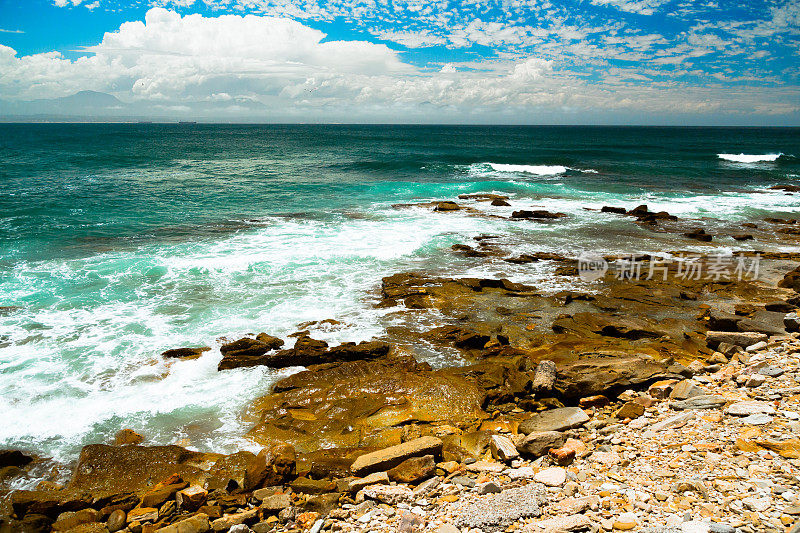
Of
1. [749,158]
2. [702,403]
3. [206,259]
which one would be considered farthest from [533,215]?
[749,158]

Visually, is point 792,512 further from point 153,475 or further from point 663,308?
point 663,308

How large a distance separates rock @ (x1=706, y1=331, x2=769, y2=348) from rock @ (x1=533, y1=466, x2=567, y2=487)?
641 centimetres

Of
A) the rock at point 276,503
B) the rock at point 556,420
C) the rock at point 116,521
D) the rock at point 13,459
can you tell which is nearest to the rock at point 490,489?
the rock at point 556,420

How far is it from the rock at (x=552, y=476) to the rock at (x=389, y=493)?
1640mm

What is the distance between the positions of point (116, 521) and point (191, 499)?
3.08ft

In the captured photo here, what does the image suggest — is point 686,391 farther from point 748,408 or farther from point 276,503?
point 276,503

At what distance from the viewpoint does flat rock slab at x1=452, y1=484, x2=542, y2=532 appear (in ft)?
16.4

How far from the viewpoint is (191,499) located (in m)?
6.21

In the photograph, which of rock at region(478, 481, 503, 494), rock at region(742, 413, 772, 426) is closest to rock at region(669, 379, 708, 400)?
rock at region(742, 413, 772, 426)

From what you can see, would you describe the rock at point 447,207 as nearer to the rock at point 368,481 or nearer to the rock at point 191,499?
the rock at point 368,481

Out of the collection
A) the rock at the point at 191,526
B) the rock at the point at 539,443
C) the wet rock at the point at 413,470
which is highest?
the rock at the point at 539,443

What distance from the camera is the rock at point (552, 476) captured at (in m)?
5.68

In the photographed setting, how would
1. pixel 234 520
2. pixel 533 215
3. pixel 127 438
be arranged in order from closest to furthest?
pixel 234 520 < pixel 127 438 < pixel 533 215

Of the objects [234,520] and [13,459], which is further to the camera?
[13,459]
